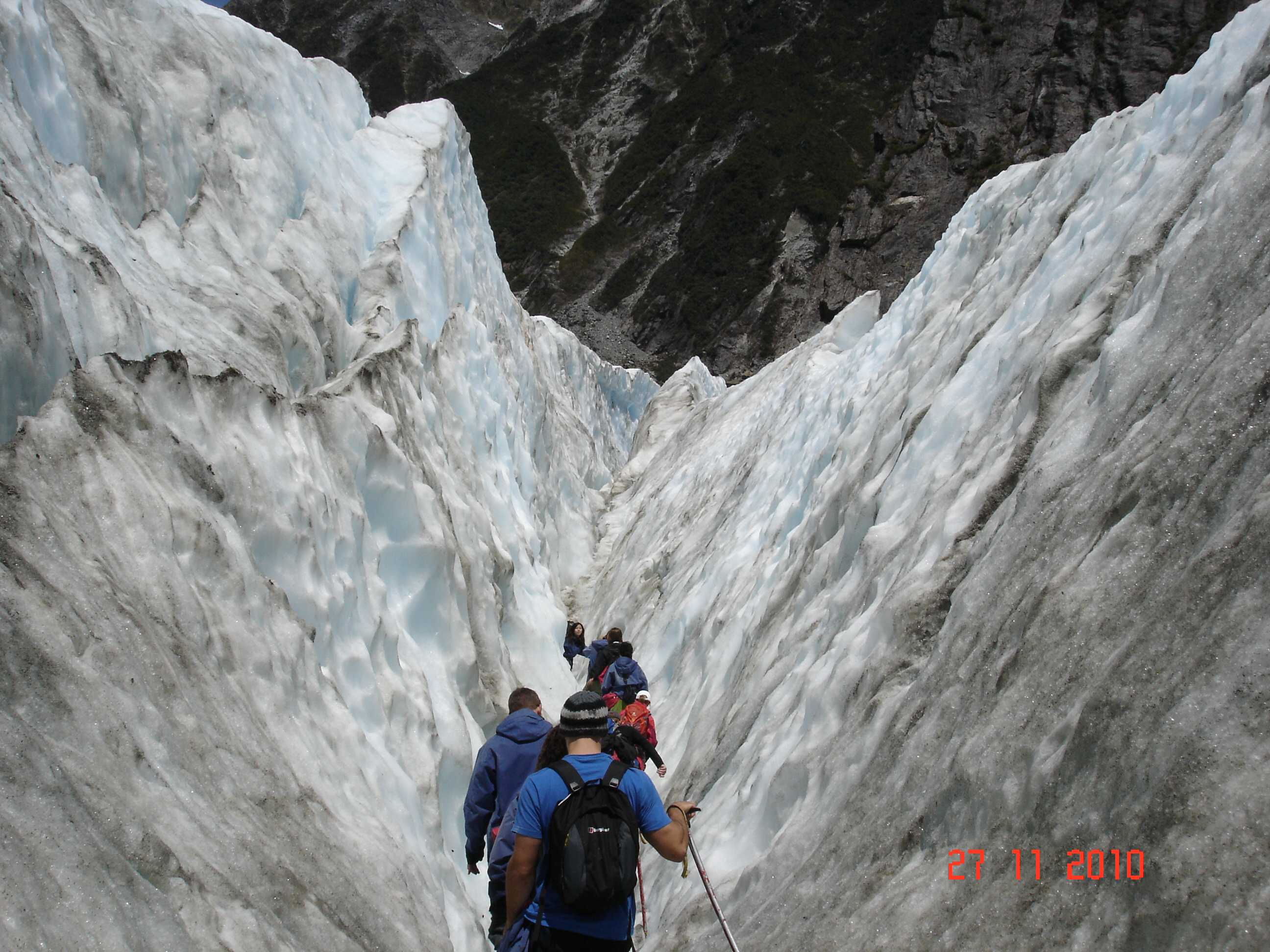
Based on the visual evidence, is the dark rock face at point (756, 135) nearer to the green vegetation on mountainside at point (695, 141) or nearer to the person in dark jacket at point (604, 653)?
the green vegetation on mountainside at point (695, 141)

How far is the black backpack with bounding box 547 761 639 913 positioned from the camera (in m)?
3.17

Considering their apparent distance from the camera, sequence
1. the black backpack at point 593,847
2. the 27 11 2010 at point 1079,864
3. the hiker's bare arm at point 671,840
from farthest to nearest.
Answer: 1. the hiker's bare arm at point 671,840
2. the black backpack at point 593,847
3. the 27 11 2010 at point 1079,864

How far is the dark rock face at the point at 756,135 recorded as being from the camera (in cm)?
5653

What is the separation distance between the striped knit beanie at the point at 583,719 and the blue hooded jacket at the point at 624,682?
426 cm

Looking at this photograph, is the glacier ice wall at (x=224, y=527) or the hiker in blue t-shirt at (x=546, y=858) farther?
the glacier ice wall at (x=224, y=527)

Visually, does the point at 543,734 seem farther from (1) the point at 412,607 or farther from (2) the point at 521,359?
(2) the point at 521,359

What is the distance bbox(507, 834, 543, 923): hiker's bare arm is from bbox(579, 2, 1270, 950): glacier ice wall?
130 cm

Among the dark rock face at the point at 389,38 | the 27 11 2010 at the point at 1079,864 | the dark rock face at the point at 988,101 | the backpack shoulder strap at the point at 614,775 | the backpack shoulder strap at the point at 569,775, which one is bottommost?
the 27 11 2010 at the point at 1079,864

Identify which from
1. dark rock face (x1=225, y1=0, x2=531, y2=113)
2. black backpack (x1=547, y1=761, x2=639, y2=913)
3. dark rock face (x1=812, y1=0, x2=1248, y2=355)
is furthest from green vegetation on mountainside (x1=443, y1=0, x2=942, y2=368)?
black backpack (x1=547, y1=761, x2=639, y2=913)

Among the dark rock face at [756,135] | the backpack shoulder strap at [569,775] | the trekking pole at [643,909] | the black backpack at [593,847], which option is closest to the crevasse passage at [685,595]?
the trekking pole at [643,909]

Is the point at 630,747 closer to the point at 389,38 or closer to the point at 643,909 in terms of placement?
the point at 643,909

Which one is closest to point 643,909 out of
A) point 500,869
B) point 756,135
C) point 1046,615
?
point 500,869

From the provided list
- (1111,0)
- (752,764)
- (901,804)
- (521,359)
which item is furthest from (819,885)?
(1111,0)

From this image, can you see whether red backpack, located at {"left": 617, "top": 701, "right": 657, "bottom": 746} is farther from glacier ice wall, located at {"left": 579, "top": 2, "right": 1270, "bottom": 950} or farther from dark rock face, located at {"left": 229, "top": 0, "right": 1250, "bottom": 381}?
dark rock face, located at {"left": 229, "top": 0, "right": 1250, "bottom": 381}
